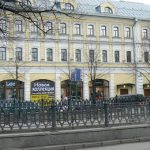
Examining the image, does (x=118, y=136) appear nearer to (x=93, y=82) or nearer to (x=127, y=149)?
(x=127, y=149)

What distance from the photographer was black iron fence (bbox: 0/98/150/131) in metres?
13.5

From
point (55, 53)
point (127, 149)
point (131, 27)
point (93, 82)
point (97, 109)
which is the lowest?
point (127, 149)

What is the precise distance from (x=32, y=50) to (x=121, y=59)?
450 inches

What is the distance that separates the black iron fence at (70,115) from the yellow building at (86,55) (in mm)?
29089

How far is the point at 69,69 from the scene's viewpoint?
4900 centimetres

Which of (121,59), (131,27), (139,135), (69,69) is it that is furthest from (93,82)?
(139,135)

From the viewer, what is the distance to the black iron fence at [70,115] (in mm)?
13548

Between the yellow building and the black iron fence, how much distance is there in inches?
1145

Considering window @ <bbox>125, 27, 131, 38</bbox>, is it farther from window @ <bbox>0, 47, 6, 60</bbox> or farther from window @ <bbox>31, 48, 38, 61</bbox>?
window @ <bbox>0, 47, 6, 60</bbox>

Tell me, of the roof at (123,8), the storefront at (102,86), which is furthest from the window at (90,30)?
the storefront at (102,86)

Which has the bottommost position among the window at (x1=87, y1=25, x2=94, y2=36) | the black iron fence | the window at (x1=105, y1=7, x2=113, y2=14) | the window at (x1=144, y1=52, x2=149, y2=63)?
the black iron fence

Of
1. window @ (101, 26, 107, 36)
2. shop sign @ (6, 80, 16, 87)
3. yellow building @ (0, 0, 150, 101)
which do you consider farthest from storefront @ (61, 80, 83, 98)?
window @ (101, 26, 107, 36)

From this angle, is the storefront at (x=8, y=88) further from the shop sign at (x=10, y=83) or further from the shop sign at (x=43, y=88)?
the shop sign at (x=43, y=88)

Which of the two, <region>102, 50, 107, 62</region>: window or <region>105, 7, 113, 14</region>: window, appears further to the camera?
<region>105, 7, 113, 14</region>: window
